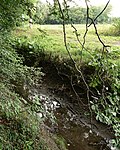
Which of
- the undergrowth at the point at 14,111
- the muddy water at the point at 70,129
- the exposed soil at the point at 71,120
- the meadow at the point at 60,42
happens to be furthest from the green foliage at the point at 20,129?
the meadow at the point at 60,42

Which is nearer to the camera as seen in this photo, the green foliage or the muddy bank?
the green foliage

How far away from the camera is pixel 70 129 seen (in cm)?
283

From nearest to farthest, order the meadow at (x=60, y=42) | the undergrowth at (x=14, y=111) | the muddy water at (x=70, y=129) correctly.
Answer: the undergrowth at (x=14, y=111)
the muddy water at (x=70, y=129)
the meadow at (x=60, y=42)

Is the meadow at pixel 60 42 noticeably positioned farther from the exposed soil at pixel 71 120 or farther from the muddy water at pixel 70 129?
the muddy water at pixel 70 129

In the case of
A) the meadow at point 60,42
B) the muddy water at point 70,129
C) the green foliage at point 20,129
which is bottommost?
the muddy water at point 70,129

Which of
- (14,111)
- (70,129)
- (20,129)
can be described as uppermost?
(14,111)

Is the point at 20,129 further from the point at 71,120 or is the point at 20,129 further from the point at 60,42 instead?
the point at 60,42

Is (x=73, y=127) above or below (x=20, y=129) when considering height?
below

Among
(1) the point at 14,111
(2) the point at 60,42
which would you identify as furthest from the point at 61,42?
(1) the point at 14,111

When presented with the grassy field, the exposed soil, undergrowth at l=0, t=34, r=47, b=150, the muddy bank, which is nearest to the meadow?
the grassy field

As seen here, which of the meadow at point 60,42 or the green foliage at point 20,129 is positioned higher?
the meadow at point 60,42

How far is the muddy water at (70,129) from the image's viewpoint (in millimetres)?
2621

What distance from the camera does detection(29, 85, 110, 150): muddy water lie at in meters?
2.62

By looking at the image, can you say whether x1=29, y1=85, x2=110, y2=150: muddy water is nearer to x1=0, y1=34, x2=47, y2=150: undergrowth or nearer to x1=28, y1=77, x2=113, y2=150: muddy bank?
x1=28, y1=77, x2=113, y2=150: muddy bank
